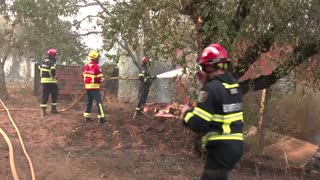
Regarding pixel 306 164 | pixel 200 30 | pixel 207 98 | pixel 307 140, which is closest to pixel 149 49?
pixel 200 30

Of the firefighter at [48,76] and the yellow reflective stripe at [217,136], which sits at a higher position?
the firefighter at [48,76]

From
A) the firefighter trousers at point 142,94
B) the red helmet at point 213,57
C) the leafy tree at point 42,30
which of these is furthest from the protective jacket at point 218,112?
the leafy tree at point 42,30

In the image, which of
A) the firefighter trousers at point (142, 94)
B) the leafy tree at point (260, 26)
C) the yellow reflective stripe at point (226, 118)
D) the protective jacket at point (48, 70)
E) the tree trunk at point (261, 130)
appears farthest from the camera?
the firefighter trousers at point (142, 94)

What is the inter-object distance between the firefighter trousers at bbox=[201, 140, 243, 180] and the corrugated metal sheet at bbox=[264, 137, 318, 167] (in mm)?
5455

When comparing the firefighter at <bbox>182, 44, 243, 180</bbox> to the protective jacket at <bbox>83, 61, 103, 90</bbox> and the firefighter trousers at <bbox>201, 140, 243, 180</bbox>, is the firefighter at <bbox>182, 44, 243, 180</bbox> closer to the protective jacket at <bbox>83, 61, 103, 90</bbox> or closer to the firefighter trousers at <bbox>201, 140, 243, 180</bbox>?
the firefighter trousers at <bbox>201, 140, 243, 180</bbox>

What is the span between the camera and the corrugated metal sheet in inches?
356

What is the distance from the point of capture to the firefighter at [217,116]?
3.76 metres

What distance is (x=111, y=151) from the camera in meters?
8.01

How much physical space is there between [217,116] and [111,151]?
453 centimetres

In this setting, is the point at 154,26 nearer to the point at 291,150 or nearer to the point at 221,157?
the point at 221,157

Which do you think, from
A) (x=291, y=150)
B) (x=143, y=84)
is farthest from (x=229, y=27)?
(x=143, y=84)

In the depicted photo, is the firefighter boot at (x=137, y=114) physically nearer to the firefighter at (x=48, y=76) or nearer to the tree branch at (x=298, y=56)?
the firefighter at (x=48, y=76)

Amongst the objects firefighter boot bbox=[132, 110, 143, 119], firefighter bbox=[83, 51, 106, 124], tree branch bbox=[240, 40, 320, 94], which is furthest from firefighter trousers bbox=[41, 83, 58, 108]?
tree branch bbox=[240, 40, 320, 94]

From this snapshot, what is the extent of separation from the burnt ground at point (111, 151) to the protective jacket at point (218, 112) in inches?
119
